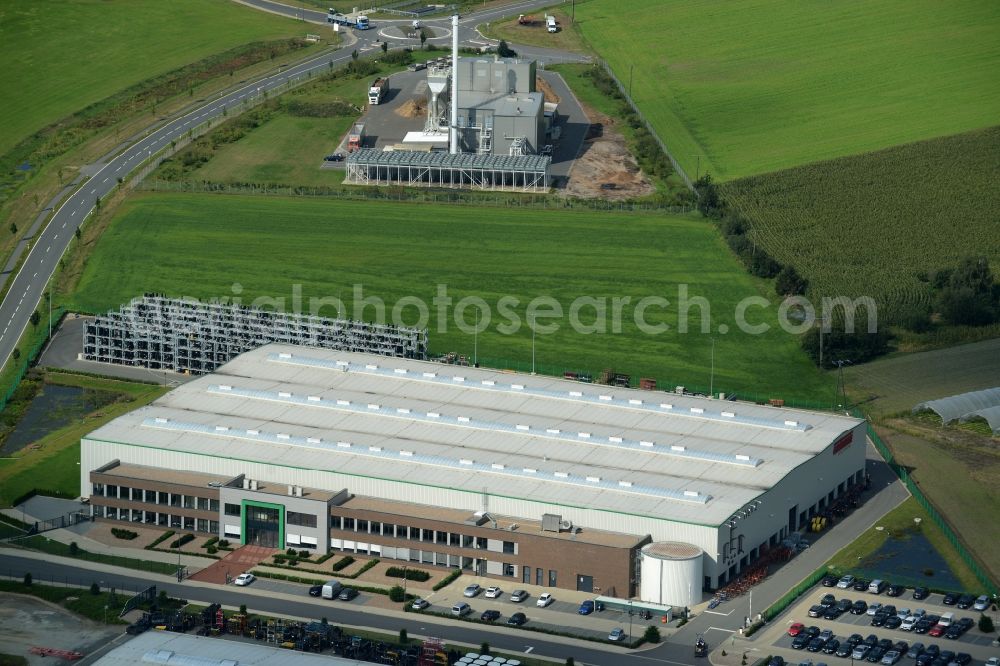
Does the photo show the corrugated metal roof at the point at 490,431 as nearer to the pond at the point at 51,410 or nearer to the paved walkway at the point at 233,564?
the paved walkway at the point at 233,564

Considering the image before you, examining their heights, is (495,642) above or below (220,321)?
below

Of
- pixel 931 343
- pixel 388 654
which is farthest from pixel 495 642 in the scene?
pixel 931 343

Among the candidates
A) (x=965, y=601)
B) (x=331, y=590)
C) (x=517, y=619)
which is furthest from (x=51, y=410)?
(x=965, y=601)

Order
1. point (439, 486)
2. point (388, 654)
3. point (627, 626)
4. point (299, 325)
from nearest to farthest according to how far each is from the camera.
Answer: point (388, 654), point (627, 626), point (439, 486), point (299, 325)

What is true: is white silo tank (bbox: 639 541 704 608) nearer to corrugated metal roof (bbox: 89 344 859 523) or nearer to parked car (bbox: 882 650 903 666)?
corrugated metal roof (bbox: 89 344 859 523)

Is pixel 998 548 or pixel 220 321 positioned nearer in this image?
pixel 998 548

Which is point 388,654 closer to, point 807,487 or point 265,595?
point 265,595
